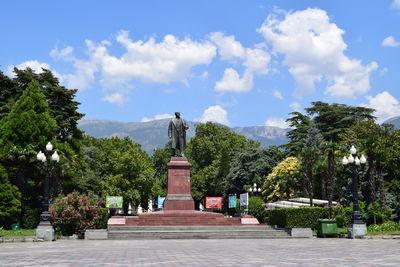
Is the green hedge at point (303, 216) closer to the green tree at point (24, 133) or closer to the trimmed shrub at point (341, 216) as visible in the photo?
the trimmed shrub at point (341, 216)

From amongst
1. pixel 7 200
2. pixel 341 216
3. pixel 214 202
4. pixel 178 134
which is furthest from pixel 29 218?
pixel 214 202

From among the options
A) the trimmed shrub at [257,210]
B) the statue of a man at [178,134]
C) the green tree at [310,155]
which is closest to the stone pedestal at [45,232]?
the statue of a man at [178,134]

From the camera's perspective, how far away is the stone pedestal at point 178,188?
2925 centimetres

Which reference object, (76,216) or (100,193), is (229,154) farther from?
(76,216)

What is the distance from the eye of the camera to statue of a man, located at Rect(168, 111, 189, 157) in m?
31.8

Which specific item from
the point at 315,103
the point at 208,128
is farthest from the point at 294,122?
the point at 208,128

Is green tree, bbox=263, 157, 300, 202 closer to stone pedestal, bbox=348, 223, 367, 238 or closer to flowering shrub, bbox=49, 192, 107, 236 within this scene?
stone pedestal, bbox=348, 223, 367, 238

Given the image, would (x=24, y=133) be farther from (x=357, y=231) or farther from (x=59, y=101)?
(x=357, y=231)

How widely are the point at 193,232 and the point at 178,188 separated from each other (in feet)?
18.1

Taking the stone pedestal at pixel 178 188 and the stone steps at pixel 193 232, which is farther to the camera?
the stone pedestal at pixel 178 188

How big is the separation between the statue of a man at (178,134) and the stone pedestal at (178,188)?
1.50m

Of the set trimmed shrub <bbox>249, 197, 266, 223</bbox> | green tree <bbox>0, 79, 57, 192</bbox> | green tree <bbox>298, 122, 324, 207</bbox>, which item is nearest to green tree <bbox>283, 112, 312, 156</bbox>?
green tree <bbox>298, 122, 324, 207</bbox>

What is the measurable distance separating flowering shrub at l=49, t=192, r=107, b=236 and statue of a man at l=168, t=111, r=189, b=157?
282 inches

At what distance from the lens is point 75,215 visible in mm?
26047
